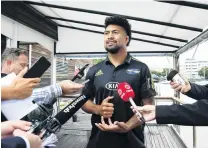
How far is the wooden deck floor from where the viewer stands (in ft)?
13.8

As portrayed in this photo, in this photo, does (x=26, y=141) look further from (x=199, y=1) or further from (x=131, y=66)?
(x=199, y=1)

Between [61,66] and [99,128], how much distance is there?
13.4 ft

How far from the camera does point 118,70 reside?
156cm

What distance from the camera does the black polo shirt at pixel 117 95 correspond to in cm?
147

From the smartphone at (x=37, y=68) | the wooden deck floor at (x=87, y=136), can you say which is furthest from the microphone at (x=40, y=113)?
the wooden deck floor at (x=87, y=136)

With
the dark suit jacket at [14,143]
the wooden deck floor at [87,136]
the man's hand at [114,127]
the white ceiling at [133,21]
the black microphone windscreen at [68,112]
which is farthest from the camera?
the wooden deck floor at [87,136]

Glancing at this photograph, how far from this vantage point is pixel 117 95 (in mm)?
1479

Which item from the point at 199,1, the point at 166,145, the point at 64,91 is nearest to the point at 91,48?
the point at 166,145

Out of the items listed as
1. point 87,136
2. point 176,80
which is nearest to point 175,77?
point 176,80

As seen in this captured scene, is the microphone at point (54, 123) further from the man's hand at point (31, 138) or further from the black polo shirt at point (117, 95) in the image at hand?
the black polo shirt at point (117, 95)

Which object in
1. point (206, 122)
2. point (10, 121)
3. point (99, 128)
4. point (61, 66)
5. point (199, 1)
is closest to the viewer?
point (10, 121)

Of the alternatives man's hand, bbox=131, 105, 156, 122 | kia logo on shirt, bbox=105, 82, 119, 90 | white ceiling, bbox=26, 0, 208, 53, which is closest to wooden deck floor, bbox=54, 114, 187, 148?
white ceiling, bbox=26, 0, 208, 53

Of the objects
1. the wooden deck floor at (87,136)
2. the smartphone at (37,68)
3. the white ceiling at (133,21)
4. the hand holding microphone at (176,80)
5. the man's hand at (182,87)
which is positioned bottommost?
the wooden deck floor at (87,136)

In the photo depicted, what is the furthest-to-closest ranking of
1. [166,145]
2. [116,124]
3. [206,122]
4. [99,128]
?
[166,145], [99,128], [116,124], [206,122]
